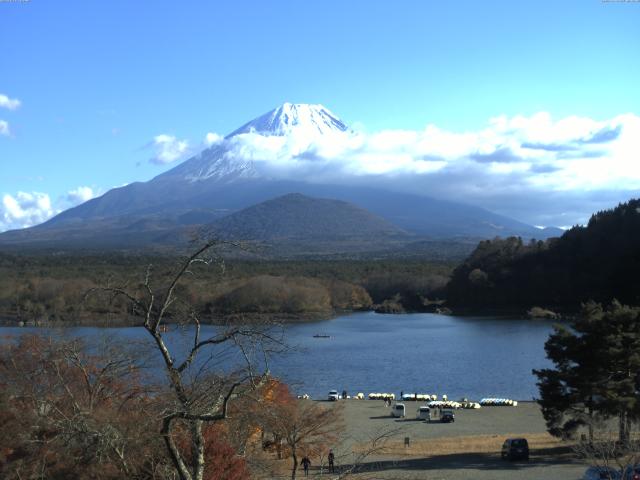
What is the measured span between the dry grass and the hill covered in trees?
36.4 m

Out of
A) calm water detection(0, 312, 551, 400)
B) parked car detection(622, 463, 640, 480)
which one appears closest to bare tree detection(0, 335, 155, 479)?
parked car detection(622, 463, 640, 480)

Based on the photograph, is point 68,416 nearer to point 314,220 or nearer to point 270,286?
point 270,286

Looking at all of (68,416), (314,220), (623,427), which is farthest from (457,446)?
(314,220)

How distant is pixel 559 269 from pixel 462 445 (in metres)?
44.2

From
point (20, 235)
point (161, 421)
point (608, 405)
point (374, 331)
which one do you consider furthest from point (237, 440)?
point (20, 235)

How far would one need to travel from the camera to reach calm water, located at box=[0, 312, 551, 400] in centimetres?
2672

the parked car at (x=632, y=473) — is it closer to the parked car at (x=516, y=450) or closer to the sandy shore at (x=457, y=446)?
the sandy shore at (x=457, y=446)

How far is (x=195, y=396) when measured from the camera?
4.36m

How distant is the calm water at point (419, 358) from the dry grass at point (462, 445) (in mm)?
3967

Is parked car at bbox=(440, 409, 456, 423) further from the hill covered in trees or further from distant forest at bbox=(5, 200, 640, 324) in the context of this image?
the hill covered in trees

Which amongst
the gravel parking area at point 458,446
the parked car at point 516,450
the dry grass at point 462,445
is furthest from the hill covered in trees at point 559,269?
the parked car at point 516,450

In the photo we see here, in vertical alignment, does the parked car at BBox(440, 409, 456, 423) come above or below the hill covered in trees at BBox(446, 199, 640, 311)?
below

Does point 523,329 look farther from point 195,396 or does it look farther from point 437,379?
point 195,396

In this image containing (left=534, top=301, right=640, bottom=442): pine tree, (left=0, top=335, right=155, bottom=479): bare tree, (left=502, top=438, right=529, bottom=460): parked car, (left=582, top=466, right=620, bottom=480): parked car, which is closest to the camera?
(left=0, top=335, right=155, bottom=479): bare tree
